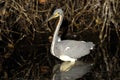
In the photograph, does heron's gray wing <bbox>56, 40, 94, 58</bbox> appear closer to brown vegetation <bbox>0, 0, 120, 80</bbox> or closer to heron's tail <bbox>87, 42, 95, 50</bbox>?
heron's tail <bbox>87, 42, 95, 50</bbox>

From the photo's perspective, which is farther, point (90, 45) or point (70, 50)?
point (90, 45)

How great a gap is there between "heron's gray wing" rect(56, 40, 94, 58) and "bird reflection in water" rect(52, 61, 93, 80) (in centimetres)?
19

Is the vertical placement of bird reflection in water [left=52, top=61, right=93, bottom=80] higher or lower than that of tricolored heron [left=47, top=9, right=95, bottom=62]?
lower

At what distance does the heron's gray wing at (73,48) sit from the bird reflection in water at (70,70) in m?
0.19

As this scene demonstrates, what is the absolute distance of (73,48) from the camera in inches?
385

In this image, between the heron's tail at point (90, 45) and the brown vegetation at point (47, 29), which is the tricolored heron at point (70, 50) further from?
the brown vegetation at point (47, 29)

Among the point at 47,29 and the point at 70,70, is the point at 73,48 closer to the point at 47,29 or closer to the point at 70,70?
the point at 70,70

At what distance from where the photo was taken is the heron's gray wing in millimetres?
9748

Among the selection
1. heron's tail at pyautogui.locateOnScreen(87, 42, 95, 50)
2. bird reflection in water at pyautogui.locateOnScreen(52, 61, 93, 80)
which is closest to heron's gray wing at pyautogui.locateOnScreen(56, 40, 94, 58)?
heron's tail at pyautogui.locateOnScreen(87, 42, 95, 50)

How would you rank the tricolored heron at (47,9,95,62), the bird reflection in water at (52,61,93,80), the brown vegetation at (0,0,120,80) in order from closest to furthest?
1. the bird reflection in water at (52,61,93,80)
2. the tricolored heron at (47,9,95,62)
3. the brown vegetation at (0,0,120,80)

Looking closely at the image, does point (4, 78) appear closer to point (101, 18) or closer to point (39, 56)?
point (39, 56)

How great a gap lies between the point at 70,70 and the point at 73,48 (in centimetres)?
67

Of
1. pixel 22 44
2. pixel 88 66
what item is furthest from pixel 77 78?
pixel 22 44

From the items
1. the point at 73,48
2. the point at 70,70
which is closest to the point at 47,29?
the point at 73,48
